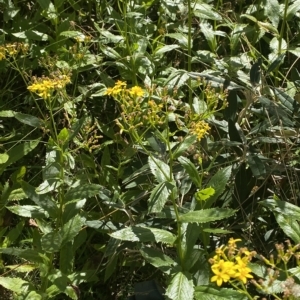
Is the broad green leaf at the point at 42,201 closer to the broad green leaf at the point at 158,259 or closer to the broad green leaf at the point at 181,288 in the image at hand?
the broad green leaf at the point at 158,259

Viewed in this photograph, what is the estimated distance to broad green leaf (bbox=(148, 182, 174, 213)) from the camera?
1.53 meters

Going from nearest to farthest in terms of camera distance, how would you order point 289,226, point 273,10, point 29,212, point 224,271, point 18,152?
point 224,271, point 289,226, point 29,212, point 18,152, point 273,10

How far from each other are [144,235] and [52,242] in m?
0.29

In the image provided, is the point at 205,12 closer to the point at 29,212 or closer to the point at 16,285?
the point at 29,212

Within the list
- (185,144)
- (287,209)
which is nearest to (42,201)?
(185,144)

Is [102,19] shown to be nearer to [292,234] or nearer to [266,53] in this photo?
[266,53]

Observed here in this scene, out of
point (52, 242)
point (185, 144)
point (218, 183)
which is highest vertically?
point (185, 144)

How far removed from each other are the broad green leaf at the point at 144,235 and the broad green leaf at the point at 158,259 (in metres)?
0.05

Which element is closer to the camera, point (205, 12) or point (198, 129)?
point (198, 129)

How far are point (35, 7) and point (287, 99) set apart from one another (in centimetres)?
131

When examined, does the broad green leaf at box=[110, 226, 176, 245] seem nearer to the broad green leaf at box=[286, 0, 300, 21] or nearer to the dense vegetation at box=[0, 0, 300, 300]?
the dense vegetation at box=[0, 0, 300, 300]

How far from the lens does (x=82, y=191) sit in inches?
70.5

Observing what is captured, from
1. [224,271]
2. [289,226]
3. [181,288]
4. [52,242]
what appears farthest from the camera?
[52,242]

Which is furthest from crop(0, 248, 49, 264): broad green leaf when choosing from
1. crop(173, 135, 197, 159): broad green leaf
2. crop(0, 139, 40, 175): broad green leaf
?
crop(173, 135, 197, 159): broad green leaf
